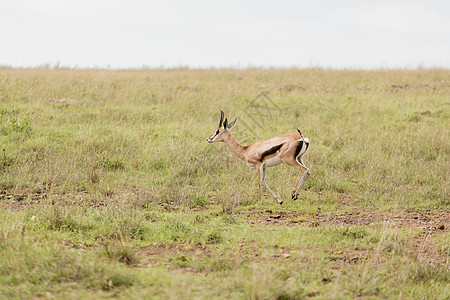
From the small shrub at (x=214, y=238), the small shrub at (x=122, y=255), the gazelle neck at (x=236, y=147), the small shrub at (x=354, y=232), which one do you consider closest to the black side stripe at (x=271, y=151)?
the gazelle neck at (x=236, y=147)

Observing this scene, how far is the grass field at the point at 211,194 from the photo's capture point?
4.51m

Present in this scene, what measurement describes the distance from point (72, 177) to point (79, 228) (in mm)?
2875

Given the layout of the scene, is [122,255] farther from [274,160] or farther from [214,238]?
[274,160]

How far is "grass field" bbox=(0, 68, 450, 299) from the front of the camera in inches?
178

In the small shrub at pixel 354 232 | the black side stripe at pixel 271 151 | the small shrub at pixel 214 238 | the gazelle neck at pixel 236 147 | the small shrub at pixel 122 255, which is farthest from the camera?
the gazelle neck at pixel 236 147

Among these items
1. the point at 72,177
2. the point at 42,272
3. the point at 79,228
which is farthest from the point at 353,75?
the point at 42,272

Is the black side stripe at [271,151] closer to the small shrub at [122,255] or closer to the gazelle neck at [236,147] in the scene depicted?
the gazelle neck at [236,147]

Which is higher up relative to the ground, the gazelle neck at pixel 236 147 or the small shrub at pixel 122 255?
the gazelle neck at pixel 236 147

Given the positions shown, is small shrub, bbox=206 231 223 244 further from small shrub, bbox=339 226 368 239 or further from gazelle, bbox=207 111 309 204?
gazelle, bbox=207 111 309 204

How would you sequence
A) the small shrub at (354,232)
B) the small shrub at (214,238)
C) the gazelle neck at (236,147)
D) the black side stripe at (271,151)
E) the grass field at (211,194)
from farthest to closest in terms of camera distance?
the gazelle neck at (236,147) < the black side stripe at (271,151) < the small shrub at (354,232) < the small shrub at (214,238) < the grass field at (211,194)

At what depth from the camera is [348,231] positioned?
631 centimetres

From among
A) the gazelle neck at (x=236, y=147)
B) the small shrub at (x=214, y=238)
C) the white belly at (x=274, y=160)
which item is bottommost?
the small shrub at (x=214, y=238)

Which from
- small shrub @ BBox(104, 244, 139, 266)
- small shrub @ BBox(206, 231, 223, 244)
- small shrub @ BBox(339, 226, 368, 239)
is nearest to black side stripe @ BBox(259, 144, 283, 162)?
small shrub @ BBox(339, 226, 368, 239)

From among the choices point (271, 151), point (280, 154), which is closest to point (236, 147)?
point (271, 151)
